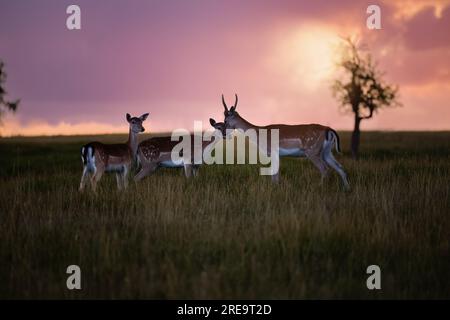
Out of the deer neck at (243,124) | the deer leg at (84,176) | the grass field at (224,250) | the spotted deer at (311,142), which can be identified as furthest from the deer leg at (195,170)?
the grass field at (224,250)

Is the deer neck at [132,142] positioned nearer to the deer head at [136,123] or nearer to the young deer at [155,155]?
the deer head at [136,123]

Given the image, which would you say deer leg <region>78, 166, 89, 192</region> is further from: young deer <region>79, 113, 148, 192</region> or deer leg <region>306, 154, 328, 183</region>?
deer leg <region>306, 154, 328, 183</region>

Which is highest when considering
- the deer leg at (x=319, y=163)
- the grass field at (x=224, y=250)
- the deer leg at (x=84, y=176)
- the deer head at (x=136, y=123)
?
the deer head at (x=136, y=123)

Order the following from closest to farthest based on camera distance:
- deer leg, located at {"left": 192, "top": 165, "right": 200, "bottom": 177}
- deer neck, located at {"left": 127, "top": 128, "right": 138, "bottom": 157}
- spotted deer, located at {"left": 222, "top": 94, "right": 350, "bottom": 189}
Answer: deer neck, located at {"left": 127, "top": 128, "right": 138, "bottom": 157}
spotted deer, located at {"left": 222, "top": 94, "right": 350, "bottom": 189}
deer leg, located at {"left": 192, "top": 165, "right": 200, "bottom": 177}

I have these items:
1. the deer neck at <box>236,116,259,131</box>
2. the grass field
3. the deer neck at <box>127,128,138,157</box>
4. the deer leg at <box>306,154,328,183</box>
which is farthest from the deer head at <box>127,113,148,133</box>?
the deer leg at <box>306,154,328,183</box>

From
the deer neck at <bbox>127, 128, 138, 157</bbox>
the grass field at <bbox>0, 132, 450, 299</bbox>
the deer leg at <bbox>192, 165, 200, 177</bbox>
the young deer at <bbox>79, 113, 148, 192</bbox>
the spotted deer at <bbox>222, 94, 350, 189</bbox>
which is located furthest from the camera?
the deer leg at <bbox>192, 165, 200, 177</bbox>

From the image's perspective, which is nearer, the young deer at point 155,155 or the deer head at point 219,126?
the young deer at point 155,155

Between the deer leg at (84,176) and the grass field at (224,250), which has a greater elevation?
the deer leg at (84,176)

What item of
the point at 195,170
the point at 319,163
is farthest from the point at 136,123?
the point at 319,163

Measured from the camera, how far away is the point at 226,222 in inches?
281

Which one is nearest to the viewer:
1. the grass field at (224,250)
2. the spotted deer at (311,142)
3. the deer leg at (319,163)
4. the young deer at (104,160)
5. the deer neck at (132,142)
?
the grass field at (224,250)

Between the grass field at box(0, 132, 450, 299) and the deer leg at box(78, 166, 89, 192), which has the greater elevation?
the deer leg at box(78, 166, 89, 192)

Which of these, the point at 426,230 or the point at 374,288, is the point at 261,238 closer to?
the point at 374,288

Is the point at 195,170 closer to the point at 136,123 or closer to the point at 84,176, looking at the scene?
the point at 136,123
